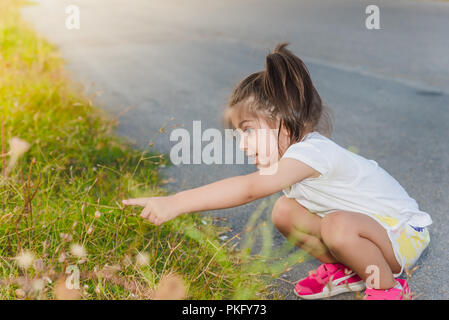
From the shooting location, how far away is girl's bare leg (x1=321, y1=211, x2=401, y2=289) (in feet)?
6.34

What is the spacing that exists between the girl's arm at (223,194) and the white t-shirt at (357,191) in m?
0.20

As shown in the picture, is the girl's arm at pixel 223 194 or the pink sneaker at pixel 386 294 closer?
the girl's arm at pixel 223 194

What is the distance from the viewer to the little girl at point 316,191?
5.93 ft

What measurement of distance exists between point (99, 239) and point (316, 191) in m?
1.00

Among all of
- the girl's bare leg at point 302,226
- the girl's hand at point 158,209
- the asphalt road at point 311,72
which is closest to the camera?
the girl's hand at point 158,209

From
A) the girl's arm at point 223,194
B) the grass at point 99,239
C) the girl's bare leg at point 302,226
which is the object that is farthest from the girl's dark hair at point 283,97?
the grass at point 99,239

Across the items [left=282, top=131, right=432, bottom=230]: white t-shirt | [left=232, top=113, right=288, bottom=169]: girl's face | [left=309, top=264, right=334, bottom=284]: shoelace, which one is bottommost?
[left=309, top=264, right=334, bottom=284]: shoelace

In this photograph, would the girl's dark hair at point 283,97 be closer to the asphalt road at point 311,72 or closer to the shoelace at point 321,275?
the shoelace at point 321,275

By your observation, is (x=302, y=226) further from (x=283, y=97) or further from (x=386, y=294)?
(x=283, y=97)

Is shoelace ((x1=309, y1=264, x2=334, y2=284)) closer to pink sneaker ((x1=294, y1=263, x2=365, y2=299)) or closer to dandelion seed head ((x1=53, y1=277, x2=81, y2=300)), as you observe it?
pink sneaker ((x1=294, y1=263, x2=365, y2=299))

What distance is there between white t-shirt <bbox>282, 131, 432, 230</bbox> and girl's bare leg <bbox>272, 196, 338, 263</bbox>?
0.12m

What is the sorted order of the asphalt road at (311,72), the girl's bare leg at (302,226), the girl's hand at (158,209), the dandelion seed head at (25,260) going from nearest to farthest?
the girl's hand at (158,209) < the dandelion seed head at (25,260) < the girl's bare leg at (302,226) < the asphalt road at (311,72)

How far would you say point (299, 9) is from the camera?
11203 millimetres

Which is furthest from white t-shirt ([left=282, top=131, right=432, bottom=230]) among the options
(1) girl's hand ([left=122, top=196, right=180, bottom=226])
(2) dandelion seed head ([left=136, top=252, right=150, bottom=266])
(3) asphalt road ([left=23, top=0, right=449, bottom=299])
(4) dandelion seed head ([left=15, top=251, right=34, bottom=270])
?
(4) dandelion seed head ([left=15, top=251, right=34, bottom=270])
